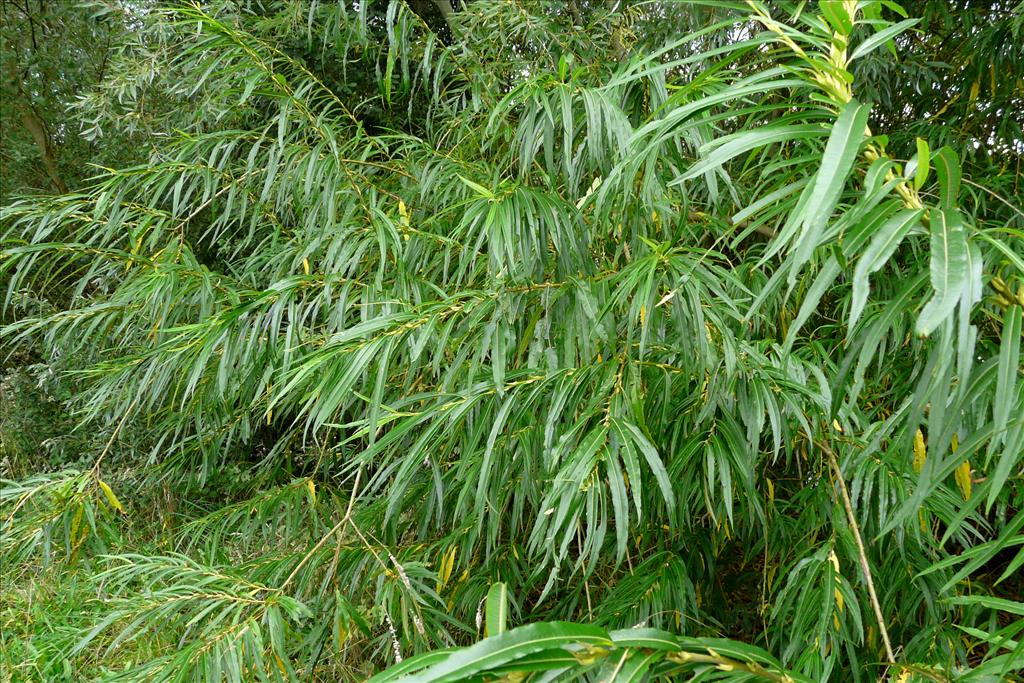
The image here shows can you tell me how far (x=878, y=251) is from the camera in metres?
0.61

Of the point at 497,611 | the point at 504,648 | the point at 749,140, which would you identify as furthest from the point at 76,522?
the point at 749,140

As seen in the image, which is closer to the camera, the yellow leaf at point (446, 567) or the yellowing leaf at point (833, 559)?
the yellowing leaf at point (833, 559)

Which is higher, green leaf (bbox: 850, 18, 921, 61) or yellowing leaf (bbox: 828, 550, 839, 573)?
green leaf (bbox: 850, 18, 921, 61)

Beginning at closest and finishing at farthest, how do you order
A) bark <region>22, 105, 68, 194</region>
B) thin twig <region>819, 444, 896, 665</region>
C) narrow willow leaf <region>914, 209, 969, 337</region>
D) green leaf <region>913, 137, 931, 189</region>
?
1. narrow willow leaf <region>914, 209, 969, 337</region>
2. green leaf <region>913, 137, 931, 189</region>
3. thin twig <region>819, 444, 896, 665</region>
4. bark <region>22, 105, 68, 194</region>

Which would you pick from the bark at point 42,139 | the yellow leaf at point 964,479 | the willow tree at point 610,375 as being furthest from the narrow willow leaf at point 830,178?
the bark at point 42,139

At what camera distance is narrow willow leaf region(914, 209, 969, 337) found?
1.77 ft

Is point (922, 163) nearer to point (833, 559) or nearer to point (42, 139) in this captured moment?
point (833, 559)

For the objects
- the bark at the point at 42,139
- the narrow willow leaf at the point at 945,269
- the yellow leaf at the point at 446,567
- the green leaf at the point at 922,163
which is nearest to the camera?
the narrow willow leaf at the point at 945,269

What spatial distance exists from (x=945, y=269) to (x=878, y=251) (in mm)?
51

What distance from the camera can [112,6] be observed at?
3.16 m

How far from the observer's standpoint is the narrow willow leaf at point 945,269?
54 cm

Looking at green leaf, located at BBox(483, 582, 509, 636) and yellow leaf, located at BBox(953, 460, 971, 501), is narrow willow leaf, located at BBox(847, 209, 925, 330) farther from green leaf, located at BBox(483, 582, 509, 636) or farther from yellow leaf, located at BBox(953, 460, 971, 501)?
yellow leaf, located at BBox(953, 460, 971, 501)

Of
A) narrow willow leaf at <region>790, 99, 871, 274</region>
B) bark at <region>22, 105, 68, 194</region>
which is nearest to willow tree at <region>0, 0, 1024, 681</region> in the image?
narrow willow leaf at <region>790, 99, 871, 274</region>

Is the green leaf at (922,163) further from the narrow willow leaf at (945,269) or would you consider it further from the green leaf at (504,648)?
the green leaf at (504,648)
